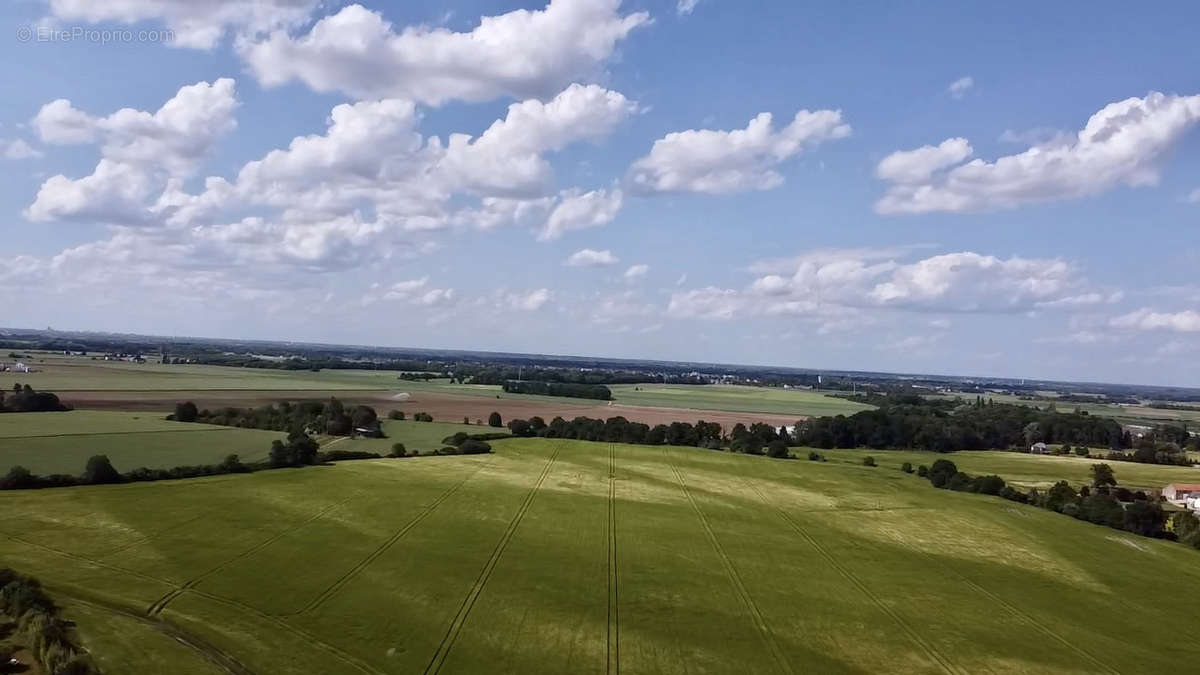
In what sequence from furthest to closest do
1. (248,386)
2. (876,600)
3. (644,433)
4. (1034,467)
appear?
1. (248,386)
2. (644,433)
3. (1034,467)
4. (876,600)

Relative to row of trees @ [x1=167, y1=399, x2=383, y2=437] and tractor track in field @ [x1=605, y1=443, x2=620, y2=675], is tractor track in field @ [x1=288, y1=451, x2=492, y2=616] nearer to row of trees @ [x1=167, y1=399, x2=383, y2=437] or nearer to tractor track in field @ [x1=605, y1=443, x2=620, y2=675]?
tractor track in field @ [x1=605, y1=443, x2=620, y2=675]

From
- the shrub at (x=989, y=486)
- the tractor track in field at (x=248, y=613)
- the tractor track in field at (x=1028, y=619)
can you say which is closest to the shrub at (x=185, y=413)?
the tractor track in field at (x=248, y=613)

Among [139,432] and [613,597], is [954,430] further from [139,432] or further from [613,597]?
[139,432]

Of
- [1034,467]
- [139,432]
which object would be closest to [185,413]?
[139,432]

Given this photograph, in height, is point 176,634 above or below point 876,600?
above

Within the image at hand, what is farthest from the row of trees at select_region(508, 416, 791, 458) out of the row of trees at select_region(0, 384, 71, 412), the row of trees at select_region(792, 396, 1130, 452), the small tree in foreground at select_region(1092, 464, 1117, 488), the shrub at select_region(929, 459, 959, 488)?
the row of trees at select_region(0, 384, 71, 412)

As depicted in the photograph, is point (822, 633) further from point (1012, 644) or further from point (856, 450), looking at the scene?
point (856, 450)

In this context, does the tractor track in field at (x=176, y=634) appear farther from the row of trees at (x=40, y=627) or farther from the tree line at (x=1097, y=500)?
the tree line at (x=1097, y=500)
